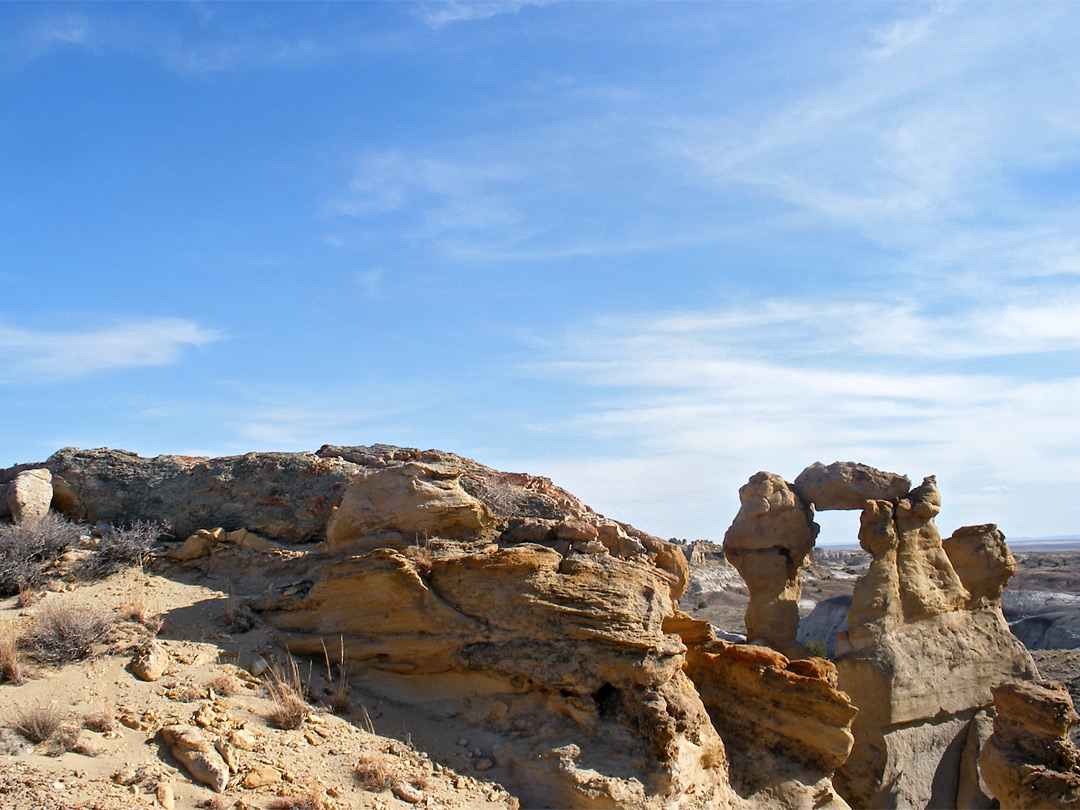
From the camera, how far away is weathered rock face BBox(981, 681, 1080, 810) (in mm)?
9773

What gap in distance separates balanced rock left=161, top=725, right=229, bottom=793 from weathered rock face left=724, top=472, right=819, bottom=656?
43.9 feet

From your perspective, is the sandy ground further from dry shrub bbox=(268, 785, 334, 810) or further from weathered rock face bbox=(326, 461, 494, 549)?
weathered rock face bbox=(326, 461, 494, 549)

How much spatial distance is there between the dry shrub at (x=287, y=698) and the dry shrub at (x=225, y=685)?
9.7 inches

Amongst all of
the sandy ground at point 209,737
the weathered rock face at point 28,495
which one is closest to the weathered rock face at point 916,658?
the sandy ground at point 209,737

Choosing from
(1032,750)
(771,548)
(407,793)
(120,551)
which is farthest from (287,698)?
(771,548)

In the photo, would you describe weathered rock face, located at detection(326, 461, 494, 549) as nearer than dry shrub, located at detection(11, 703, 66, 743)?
No

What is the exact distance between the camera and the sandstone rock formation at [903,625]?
13953mm

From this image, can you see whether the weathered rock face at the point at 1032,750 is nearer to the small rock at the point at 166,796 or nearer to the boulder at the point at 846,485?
the boulder at the point at 846,485

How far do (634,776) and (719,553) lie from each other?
4257 centimetres

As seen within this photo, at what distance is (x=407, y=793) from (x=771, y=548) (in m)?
12.8

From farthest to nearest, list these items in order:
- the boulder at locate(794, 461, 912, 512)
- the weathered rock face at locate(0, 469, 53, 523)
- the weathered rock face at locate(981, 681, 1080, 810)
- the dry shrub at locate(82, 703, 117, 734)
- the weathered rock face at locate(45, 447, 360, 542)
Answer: the boulder at locate(794, 461, 912, 512), the weathered rock face at locate(45, 447, 360, 542), the weathered rock face at locate(981, 681, 1080, 810), the weathered rock face at locate(0, 469, 53, 523), the dry shrub at locate(82, 703, 117, 734)

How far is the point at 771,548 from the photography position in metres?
17.4

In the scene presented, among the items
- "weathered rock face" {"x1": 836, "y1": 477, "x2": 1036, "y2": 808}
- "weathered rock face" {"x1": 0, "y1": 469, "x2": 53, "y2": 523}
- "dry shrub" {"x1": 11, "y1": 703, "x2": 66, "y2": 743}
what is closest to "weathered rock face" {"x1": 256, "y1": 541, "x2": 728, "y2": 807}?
"dry shrub" {"x1": 11, "y1": 703, "x2": 66, "y2": 743}

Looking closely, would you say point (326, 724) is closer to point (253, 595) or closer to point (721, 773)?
point (253, 595)
